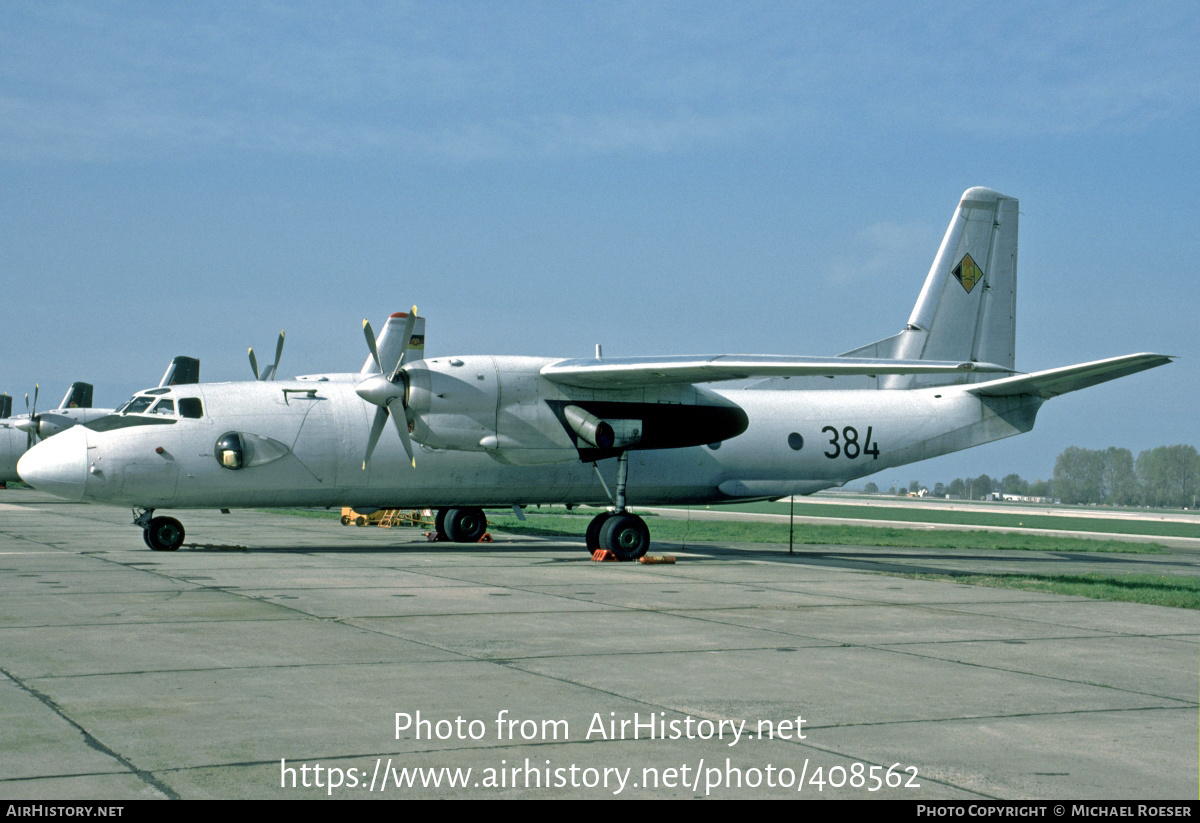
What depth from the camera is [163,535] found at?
2220 centimetres

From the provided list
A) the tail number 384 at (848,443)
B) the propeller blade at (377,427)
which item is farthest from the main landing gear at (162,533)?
the tail number 384 at (848,443)

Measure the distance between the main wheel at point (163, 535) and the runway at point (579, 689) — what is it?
470 centimetres

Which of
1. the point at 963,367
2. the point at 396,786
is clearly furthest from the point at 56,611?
the point at 963,367

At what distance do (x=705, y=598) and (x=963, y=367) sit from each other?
7.18m

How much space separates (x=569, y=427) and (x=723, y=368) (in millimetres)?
3624

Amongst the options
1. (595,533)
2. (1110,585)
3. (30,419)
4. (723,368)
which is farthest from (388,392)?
(30,419)

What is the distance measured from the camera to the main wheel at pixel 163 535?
2211 cm

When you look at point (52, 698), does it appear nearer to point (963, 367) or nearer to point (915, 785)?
point (915, 785)

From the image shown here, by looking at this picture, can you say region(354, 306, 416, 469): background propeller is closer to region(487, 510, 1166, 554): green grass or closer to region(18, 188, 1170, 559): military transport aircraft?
region(18, 188, 1170, 559): military transport aircraft

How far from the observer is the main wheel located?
72.5 ft

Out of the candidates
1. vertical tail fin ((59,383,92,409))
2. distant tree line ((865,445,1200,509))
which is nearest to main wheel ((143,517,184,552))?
vertical tail fin ((59,383,92,409))

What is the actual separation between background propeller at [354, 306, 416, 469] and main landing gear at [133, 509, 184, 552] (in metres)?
4.00

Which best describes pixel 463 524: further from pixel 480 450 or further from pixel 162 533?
pixel 162 533

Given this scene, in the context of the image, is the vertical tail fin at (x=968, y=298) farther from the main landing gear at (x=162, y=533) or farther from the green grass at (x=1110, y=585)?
the main landing gear at (x=162, y=533)
